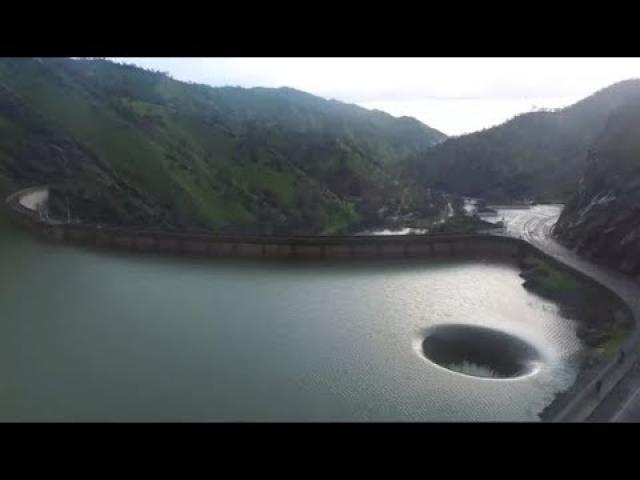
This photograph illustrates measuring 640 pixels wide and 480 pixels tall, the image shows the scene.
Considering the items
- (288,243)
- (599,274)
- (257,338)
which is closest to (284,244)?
(288,243)

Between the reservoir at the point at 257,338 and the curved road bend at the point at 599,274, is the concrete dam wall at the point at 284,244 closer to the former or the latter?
the reservoir at the point at 257,338

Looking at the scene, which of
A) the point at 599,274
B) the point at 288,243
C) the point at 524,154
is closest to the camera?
the point at 599,274

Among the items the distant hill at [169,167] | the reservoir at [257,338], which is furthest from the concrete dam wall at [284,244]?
the distant hill at [169,167]


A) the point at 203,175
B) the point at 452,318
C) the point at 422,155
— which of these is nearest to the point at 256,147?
the point at 203,175

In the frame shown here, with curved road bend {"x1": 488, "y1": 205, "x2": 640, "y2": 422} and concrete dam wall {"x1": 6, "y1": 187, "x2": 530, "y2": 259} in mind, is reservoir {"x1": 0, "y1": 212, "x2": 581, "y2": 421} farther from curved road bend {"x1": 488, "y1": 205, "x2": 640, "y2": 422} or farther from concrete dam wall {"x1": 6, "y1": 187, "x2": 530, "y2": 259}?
curved road bend {"x1": 488, "y1": 205, "x2": 640, "y2": 422}

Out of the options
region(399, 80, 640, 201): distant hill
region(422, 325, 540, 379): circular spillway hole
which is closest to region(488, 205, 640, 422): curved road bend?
region(422, 325, 540, 379): circular spillway hole

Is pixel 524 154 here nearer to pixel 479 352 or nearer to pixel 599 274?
pixel 599 274
